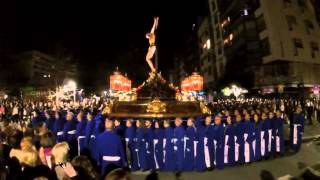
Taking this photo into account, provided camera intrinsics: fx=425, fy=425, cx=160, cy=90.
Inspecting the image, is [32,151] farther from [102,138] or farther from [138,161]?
[138,161]

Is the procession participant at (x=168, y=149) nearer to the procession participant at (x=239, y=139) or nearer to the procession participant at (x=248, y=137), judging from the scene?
the procession participant at (x=239, y=139)

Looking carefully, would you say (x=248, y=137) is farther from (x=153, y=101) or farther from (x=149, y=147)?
(x=153, y=101)

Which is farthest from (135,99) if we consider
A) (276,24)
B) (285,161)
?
(276,24)

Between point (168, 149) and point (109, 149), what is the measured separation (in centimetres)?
373

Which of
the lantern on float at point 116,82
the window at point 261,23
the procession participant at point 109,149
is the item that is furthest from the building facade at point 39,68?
the procession participant at point 109,149

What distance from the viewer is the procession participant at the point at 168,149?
12859 mm

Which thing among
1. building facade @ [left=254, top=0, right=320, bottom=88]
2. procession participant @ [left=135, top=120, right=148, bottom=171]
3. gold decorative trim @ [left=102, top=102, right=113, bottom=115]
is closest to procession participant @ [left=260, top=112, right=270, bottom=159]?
procession participant @ [left=135, top=120, right=148, bottom=171]

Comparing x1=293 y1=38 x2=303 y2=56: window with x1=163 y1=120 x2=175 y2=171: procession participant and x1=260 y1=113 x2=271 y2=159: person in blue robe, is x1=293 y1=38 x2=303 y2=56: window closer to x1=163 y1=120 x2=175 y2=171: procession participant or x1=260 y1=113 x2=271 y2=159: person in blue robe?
x1=260 y1=113 x2=271 y2=159: person in blue robe

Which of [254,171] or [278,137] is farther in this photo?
[278,137]

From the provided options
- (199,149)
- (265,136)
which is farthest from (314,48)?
(199,149)

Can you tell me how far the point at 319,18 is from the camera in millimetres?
61969

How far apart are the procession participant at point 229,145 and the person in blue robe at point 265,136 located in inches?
62.1

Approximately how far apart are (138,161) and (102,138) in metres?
3.83

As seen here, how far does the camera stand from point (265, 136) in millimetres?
14984
